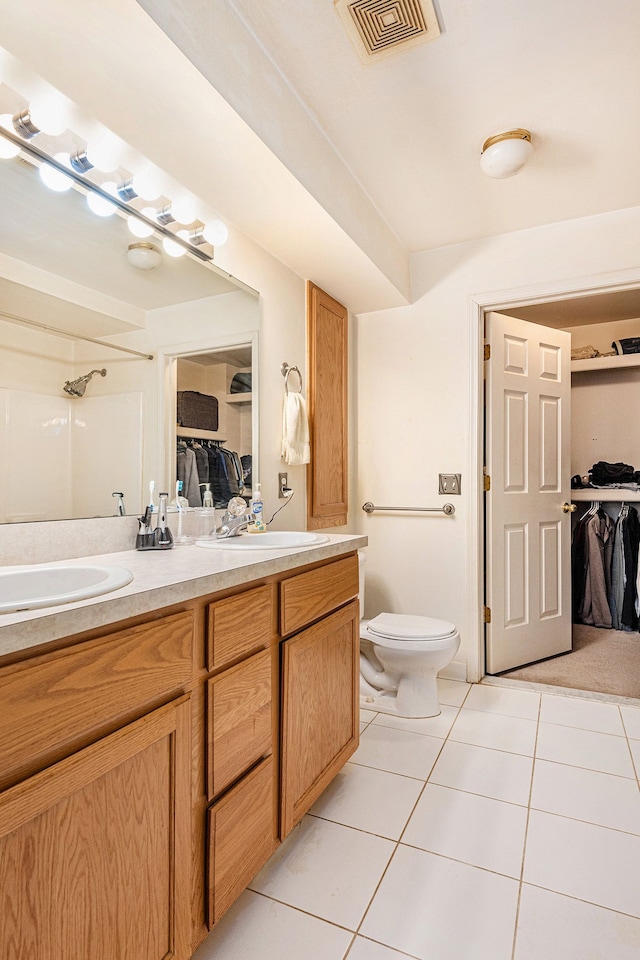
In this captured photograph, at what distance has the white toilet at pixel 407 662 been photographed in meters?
2.23

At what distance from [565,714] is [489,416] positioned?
147 centimetres

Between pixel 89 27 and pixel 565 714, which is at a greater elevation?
pixel 89 27

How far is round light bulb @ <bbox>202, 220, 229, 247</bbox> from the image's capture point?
1.87m

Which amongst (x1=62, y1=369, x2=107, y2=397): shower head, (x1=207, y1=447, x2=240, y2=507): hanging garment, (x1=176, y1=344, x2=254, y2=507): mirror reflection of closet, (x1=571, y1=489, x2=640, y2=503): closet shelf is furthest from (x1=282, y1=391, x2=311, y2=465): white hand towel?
(x1=571, y1=489, x2=640, y2=503): closet shelf

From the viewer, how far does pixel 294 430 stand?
7.79 feet

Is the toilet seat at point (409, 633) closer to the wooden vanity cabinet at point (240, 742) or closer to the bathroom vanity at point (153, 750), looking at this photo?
the bathroom vanity at point (153, 750)

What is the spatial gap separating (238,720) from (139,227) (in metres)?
1.46

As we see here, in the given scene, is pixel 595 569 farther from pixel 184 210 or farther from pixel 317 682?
pixel 184 210

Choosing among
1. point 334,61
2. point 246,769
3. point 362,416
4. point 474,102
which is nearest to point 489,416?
point 362,416

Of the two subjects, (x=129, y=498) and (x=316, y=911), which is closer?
(x=316, y=911)

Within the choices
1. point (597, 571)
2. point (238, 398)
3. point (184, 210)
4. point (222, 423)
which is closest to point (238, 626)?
point (222, 423)

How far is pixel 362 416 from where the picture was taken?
10.1 ft

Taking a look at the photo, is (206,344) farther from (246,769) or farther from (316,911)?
(316,911)

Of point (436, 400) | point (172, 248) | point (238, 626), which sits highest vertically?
point (172, 248)
